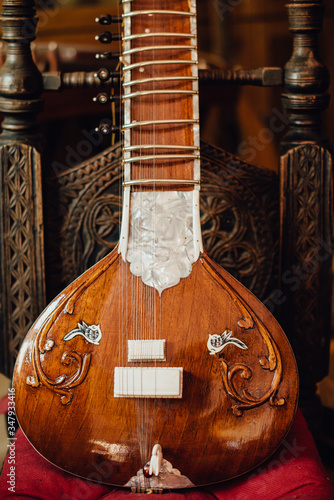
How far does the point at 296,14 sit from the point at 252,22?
Answer: 1.95 metres

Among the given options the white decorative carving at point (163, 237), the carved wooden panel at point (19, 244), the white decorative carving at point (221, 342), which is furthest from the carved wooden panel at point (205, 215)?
the white decorative carving at point (221, 342)

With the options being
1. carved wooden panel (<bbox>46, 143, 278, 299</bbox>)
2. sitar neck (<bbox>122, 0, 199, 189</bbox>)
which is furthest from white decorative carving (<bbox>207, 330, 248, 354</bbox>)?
carved wooden panel (<bbox>46, 143, 278, 299</bbox>)

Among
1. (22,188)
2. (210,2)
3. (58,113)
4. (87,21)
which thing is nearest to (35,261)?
(22,188)

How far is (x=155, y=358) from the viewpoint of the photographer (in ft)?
3.12

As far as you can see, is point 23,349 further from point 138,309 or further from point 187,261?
point 187,261

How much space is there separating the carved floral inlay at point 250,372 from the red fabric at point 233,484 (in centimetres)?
10

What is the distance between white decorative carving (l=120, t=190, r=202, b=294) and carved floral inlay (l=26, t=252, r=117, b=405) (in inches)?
5.0

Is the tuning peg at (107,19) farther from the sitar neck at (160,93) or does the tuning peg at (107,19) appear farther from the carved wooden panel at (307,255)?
the carved wooden panel at (307,255)

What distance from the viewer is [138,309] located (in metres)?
0.97

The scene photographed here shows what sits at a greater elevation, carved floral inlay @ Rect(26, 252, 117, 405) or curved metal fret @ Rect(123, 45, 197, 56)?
curved metal fret @ Rect(123, 45, 197, 56)

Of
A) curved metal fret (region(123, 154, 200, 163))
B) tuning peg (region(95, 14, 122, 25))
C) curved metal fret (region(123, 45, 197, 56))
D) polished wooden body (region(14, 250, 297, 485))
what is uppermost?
tuning peg (region(95, 14, 122, 25))

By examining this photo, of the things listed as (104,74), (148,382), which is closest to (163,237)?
(148,382)

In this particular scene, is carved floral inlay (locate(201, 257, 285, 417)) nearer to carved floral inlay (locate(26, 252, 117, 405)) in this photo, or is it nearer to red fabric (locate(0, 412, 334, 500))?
red fabric (locate(0, 412, 334, 500))

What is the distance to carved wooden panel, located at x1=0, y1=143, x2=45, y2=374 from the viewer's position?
1229 millimetres
